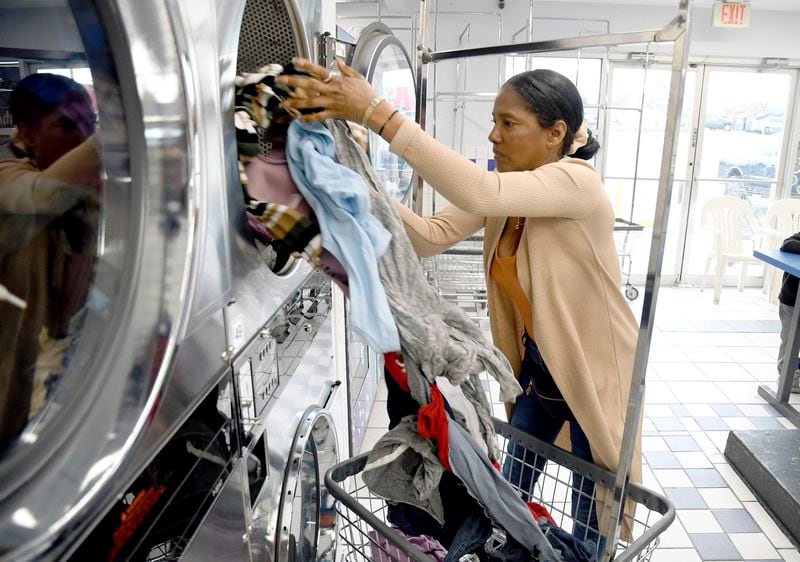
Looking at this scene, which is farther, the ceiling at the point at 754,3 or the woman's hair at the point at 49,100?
the ceiling at the point at 754,3

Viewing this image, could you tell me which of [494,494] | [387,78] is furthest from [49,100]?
[387,78]

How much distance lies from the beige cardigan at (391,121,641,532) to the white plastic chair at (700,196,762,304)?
4247 millimetres

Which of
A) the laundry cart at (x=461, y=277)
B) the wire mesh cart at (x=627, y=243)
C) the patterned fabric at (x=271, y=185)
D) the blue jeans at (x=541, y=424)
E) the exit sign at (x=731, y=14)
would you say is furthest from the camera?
the exit sign at (x=731, y=14)

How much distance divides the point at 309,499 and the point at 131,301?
36.8 inches

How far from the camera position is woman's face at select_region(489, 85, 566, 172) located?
1.19 metres

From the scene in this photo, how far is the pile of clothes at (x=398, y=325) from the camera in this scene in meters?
0.79

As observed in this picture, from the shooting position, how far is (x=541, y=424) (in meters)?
1.47

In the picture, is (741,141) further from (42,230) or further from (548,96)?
(42,230)

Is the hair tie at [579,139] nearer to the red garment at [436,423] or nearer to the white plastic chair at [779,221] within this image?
the red garment at [436,423]

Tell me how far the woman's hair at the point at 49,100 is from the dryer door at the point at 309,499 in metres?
0.76

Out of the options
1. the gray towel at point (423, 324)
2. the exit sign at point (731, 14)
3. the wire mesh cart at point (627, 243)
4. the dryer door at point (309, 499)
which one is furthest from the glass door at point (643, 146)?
the gray towel at point (423, 324)

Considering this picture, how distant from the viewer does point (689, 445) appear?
2.66 meters

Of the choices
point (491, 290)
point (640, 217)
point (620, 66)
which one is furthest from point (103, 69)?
point (640, 217)

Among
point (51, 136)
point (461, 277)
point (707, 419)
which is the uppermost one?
point (51, 136)
